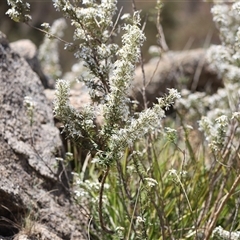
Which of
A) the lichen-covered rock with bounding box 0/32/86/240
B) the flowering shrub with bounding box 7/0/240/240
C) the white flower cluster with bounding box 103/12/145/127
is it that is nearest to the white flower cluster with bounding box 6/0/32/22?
the flowering shrub with bounding box 7/0/240/240

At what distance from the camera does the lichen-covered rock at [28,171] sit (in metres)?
3.30

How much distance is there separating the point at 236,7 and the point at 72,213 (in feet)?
5.16

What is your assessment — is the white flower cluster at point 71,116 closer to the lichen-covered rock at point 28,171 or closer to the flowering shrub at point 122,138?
the flowering shrub at point 122,138

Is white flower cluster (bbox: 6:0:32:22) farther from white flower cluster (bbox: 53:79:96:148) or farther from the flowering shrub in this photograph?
white flower cluster (bbox: 53:79:96:148)

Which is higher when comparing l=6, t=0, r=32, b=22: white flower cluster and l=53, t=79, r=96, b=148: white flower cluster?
l=6, t=0, r=32, b=22: white flower cluster

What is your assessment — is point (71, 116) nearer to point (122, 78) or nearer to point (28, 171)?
point (122, 78)

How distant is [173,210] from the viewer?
3.90 meters

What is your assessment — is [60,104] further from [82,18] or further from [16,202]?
[16,202]

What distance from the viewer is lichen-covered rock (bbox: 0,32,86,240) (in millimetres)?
3300

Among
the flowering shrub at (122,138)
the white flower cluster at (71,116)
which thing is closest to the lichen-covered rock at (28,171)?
the flowering shrub at (122,138)

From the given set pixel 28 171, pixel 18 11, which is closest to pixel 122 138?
pixel 18 11

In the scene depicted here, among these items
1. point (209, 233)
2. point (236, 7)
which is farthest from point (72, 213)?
point (236, 7)

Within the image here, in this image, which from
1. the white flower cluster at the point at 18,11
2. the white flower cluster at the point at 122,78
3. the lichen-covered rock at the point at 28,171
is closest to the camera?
the white flower cluster at the point at 122,78

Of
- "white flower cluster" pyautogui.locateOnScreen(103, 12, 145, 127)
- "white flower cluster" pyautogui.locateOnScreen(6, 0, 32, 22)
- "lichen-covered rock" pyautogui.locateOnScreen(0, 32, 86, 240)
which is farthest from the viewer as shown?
"lichen-covered rock" pyautogui.locateOnScreen(0, 32, 86, 240)
